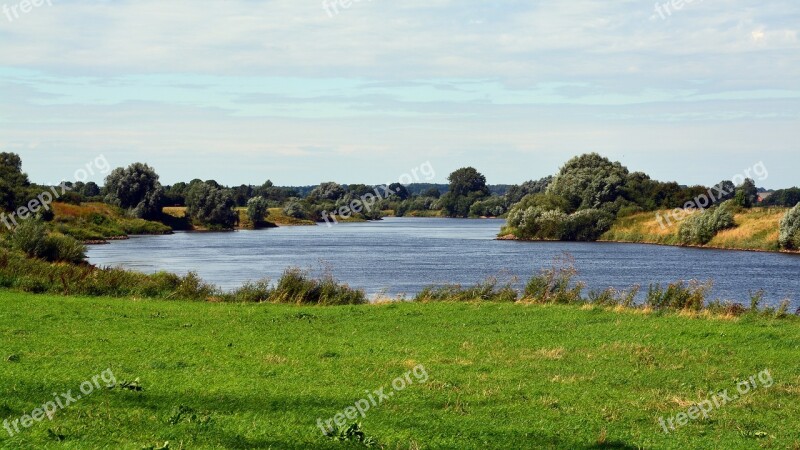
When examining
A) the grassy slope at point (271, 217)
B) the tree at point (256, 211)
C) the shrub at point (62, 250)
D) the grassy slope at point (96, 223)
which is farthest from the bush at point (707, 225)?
the grassy slope at point (271, 217)

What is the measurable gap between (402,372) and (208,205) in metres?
132

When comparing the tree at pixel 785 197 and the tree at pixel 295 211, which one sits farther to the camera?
the tree at pixel 295 211

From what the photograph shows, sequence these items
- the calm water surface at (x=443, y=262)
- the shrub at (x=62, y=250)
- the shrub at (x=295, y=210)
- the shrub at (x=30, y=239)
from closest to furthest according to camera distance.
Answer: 1. the shrub at (x=30, y=239)
2. the shrub at (x=62, y=250)
3. the calm water surface at (x=443, y=262)
4. the shrub at (x=295, y=210)

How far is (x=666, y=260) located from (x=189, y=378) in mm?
69328

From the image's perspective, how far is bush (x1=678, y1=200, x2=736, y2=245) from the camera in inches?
3898

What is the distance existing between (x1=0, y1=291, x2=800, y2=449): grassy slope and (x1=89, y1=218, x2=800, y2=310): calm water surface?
15524mm

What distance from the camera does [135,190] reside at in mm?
135125

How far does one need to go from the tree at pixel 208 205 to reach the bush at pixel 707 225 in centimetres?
7615

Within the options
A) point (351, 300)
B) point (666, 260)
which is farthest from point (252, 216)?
point (351, 300)

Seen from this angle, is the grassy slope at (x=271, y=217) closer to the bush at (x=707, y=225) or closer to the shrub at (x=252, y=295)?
the bush at (x=707, y=225)

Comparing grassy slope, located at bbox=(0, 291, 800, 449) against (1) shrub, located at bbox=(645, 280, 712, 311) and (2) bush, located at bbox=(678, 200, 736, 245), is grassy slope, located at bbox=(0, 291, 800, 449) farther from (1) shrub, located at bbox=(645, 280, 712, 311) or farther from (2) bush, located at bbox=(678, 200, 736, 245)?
(2) bush, located at bbox=(678, 200, 736, 245)

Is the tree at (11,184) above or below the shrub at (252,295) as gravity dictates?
above

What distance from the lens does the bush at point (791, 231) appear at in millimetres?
88250

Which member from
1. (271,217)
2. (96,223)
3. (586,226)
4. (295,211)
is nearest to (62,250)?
(96,223)
